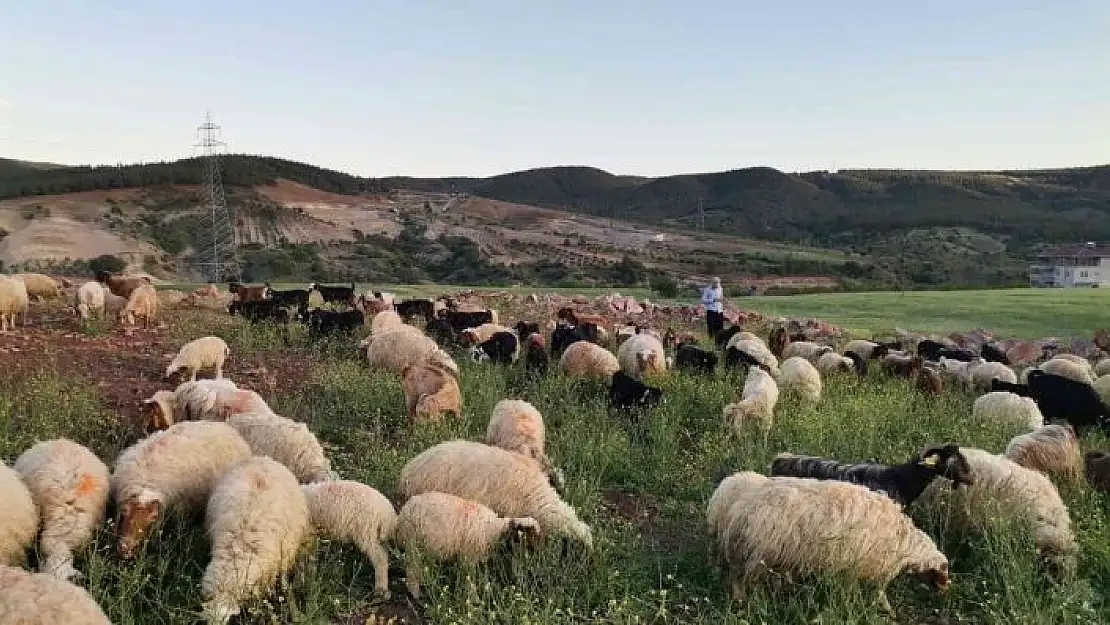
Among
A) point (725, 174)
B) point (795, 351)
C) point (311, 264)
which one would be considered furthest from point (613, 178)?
point (795, 351)

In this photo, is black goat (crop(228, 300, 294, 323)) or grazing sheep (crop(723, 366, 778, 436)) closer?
grazing sheep (crop(723, 366, 778, 436))

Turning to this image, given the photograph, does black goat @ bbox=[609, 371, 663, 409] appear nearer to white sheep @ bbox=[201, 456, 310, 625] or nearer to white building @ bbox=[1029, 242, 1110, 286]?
white sheep @ bbox=[201, 456, 310, 625]

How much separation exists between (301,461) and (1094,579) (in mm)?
6213

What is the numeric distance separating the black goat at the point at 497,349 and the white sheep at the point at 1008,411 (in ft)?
23.0

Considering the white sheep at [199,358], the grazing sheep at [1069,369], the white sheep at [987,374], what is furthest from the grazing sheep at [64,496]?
the grazing sheep at [1069,369]

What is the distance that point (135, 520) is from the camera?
17.3ft

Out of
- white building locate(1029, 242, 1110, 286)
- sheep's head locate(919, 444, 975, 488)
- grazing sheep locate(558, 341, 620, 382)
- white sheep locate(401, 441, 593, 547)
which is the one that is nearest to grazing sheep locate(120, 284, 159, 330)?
grazing sheep locate(558, 341, 620, 382)

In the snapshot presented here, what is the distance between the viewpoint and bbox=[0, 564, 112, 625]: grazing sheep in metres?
3.63

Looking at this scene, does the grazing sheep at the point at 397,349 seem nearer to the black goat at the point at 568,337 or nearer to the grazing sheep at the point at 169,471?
the black goat at the point at 568,337

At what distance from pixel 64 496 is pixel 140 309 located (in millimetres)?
11393

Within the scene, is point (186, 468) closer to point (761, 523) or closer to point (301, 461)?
point (301, 461)

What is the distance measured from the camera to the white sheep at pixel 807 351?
14574mm

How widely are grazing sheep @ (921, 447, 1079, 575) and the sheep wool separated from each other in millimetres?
6353

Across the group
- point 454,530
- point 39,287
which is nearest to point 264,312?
point 39,287
